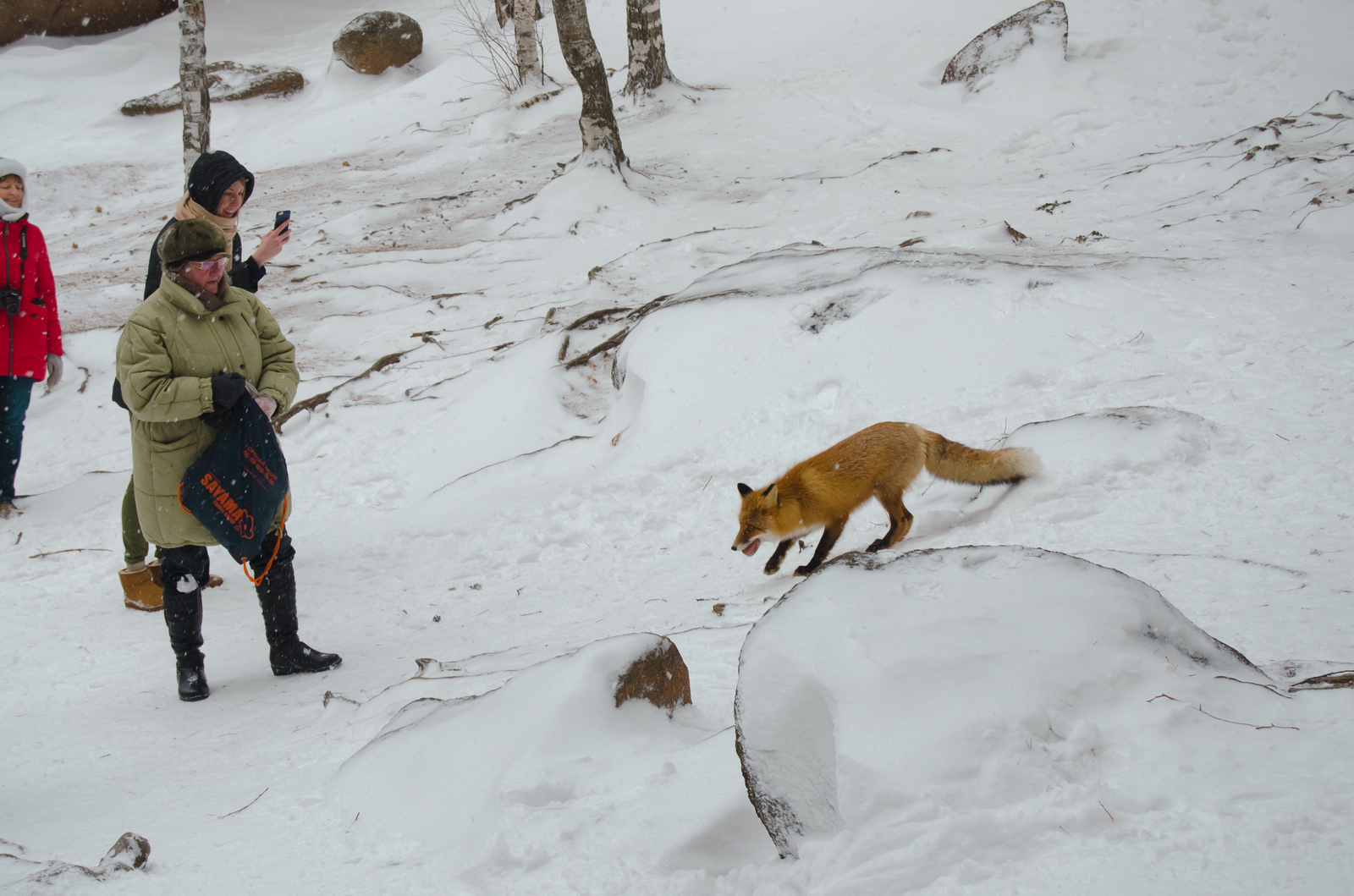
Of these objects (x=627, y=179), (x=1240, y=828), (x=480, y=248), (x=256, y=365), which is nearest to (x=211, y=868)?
(x=256, y=365)

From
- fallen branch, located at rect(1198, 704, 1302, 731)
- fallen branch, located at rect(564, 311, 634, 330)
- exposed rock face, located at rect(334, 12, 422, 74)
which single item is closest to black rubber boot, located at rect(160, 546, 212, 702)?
fallen branch, located at rect(1198, 704, 1302, 731)

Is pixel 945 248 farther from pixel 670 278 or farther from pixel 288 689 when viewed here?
pixel 288 689

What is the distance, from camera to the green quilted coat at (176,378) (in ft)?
10.7

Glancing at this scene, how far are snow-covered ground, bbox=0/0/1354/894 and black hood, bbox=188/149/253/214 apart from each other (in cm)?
227

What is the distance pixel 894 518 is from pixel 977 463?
0.51 metres

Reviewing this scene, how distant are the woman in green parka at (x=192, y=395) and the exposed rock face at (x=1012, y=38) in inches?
442

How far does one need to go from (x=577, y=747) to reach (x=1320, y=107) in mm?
11400

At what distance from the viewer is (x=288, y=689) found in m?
3.74

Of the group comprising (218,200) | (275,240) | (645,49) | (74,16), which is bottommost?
(275,240)

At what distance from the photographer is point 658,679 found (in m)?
2.61

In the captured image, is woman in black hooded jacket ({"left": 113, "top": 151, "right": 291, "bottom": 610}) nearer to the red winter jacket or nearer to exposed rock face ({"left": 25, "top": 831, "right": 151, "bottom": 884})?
→ exposed rock face ({"left": 25, "top": 831, "right": 151, "bottom": 884})

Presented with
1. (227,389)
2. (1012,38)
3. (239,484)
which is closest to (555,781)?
(239,484)

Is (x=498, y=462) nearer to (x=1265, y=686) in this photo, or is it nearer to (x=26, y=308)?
(x=26, y=308)

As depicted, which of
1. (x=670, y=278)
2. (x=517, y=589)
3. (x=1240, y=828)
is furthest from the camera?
(x=670, y=278)
